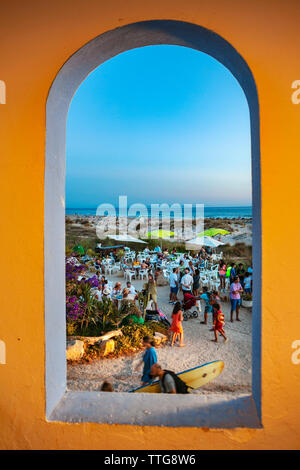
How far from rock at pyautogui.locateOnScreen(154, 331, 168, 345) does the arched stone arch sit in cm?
521

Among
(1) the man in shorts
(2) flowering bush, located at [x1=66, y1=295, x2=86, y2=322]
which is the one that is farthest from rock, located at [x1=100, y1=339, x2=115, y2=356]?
(1) the man in shorts

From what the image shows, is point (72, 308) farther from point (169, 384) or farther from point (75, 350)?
point (169, 384)

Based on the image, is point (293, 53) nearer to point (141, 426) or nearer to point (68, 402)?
point (141, 426)

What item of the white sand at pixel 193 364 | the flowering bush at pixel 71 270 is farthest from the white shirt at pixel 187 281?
the flowering bush at pixel 71 270

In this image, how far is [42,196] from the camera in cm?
166

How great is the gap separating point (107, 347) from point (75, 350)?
2.33 feet

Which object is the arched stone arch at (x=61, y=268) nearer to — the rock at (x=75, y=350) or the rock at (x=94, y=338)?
the rock at (x=75, y=350)

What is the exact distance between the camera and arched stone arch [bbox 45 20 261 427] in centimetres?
163

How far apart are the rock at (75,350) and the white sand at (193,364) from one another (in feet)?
0.58

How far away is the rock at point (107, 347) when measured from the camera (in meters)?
6.12

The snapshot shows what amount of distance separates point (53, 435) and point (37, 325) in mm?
663

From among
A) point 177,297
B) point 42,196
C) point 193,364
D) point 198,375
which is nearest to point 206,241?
point 177,297

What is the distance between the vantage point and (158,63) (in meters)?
17.2
